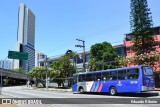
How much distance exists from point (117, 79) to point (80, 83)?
7593 mm

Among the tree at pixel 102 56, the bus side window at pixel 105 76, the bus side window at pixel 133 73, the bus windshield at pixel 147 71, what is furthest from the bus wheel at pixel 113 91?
the tree at pixel 102 56

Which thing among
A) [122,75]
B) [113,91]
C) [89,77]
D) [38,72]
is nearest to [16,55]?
[89,77]

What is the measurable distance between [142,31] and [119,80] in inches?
A: 713

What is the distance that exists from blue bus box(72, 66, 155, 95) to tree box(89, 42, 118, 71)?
18.0m

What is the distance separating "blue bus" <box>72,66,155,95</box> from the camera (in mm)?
25438

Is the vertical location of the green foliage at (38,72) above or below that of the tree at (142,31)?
below

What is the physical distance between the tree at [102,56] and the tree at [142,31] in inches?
346

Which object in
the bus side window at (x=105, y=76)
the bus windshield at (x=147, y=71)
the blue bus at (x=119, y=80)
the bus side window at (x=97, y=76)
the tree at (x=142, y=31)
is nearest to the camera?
the blue bus at (x=119, y=80)

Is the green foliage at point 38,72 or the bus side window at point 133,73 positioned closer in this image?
the bus side window at point 133,73

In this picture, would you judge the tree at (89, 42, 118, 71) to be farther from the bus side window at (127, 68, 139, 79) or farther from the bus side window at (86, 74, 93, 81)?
the bus side window at (127, 68, 139, 79)

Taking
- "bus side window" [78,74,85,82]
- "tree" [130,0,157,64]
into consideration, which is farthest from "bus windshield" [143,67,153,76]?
"tree" [130,0,157,64]

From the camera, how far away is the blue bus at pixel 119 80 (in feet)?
83.5

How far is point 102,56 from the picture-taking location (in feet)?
176

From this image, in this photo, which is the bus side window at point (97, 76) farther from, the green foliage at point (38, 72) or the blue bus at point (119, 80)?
the green foliage at point (38, 72)
